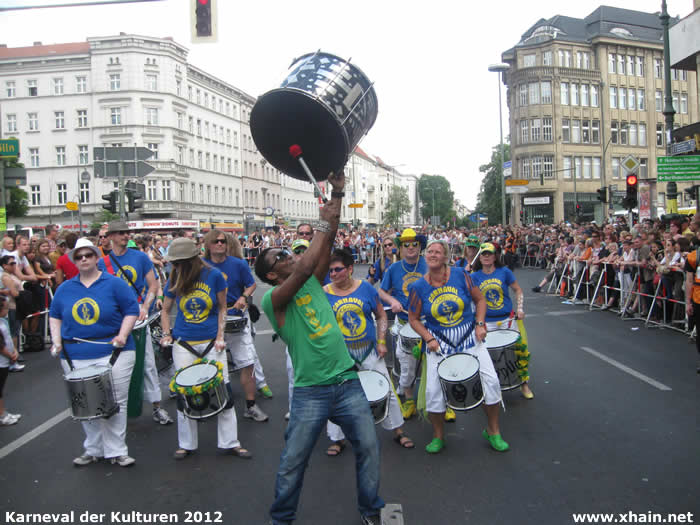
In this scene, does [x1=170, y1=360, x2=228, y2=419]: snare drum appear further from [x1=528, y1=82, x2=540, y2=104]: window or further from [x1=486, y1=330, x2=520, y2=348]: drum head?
[x1=528, y1=82, x2=540, y2=104]: window

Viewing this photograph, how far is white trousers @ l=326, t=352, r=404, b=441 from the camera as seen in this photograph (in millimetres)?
4844

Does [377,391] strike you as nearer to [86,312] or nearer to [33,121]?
[86,312]

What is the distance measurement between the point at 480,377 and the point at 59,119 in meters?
63.8

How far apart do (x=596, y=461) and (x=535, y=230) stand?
976 inches

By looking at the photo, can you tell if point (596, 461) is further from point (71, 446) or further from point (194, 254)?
point (71, 446)

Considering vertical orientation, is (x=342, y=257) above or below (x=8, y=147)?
below

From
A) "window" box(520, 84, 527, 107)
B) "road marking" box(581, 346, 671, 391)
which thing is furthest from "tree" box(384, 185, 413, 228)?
"road marking" box(581, 346, 671, 391)

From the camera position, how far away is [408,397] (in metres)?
6.20

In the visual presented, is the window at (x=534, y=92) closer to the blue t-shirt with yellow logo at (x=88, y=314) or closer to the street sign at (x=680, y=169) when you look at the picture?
the street sign at (x=680, y=169)

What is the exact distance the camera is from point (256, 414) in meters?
5.88

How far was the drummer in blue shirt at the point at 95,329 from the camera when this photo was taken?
15.5 ft

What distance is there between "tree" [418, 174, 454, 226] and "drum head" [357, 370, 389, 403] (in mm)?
138137

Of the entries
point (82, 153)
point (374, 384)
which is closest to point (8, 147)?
point (374, 384)

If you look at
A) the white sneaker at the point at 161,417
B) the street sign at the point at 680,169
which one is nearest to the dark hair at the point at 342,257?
the white sneaker at the point at 161,417
